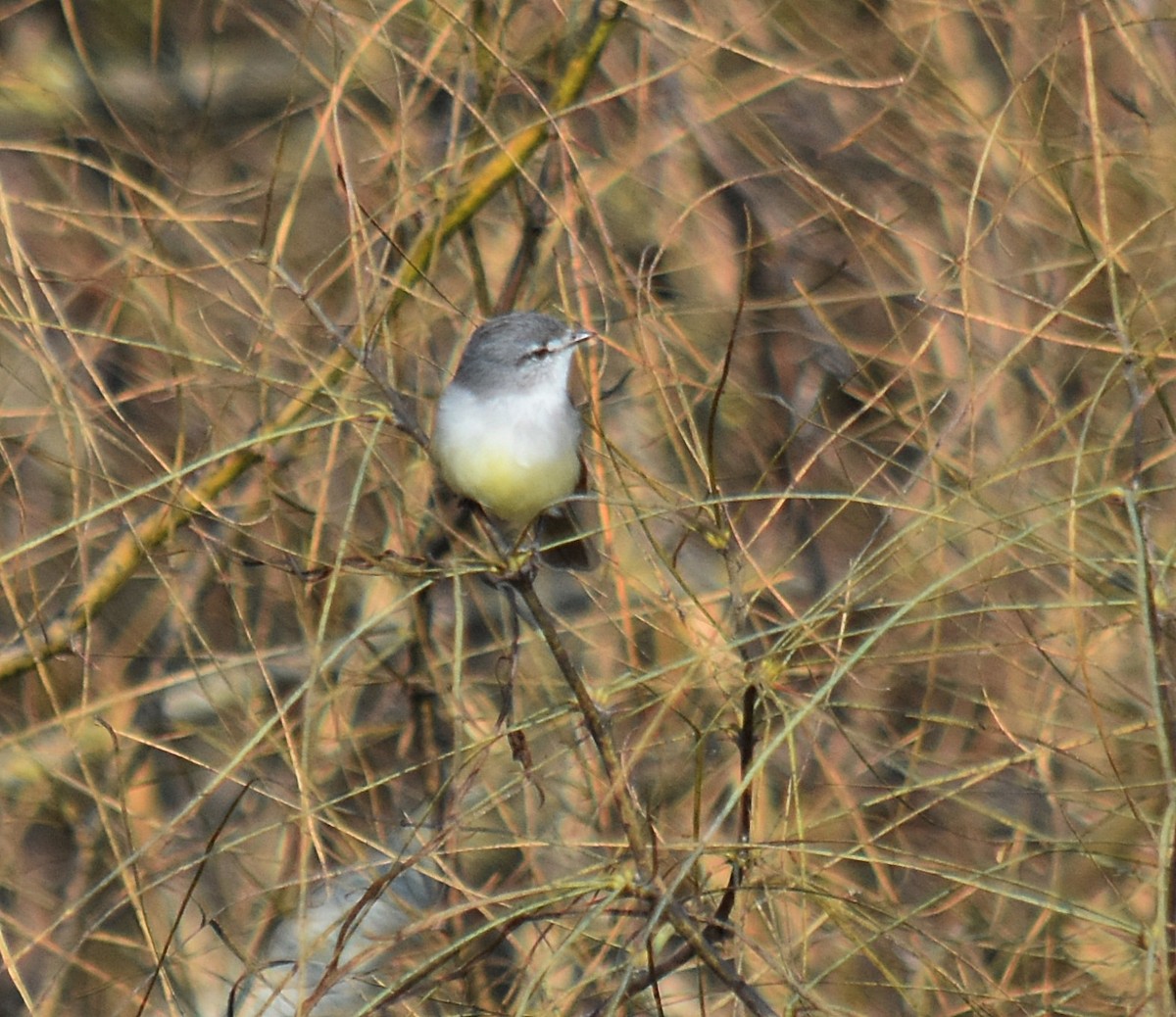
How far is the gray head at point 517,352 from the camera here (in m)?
4.14

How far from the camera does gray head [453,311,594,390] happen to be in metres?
4.14

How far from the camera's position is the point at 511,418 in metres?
4.35

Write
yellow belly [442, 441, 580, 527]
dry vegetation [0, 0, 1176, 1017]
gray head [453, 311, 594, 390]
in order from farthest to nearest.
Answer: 1. yellow belly [442, 441, 580, 527]
2. gray head [453, 311, 594, 390]
3. dry vegetation [0, 0, 1176, 1017]

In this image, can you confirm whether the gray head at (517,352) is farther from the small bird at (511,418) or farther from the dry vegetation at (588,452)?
Result: the dry vegetation at (588,452)

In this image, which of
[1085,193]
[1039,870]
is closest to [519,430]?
[1085,193]

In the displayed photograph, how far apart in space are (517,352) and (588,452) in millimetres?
838

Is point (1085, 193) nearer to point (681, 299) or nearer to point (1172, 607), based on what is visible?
point (681, 299)

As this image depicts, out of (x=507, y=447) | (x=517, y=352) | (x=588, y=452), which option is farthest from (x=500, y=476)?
(x=588, y=452)

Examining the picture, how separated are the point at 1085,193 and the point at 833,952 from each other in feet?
8.30

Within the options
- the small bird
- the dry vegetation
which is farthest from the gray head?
the dry vegetation

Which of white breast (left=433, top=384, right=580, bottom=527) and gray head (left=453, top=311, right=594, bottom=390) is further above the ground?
gray head (left=453, top=311, right=594, bottom=390)

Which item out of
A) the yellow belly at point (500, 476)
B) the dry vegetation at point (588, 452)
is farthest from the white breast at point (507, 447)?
the dry vegetation at point (588, 452)

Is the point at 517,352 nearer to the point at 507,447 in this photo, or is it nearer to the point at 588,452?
the point at 507,447

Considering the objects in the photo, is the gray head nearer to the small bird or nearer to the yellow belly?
the small bird
